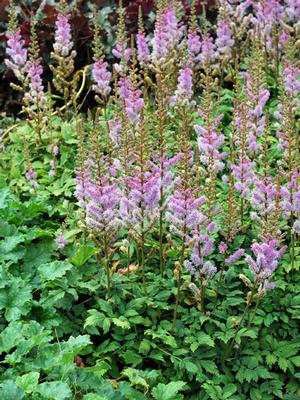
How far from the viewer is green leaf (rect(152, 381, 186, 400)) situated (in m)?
3.45

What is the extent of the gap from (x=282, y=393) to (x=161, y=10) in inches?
114

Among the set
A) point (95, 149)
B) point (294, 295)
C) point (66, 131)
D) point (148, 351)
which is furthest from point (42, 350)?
point (66, 131)

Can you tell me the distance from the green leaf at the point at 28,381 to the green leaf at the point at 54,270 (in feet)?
2.62

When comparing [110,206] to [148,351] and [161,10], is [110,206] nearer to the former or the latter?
[148,351]

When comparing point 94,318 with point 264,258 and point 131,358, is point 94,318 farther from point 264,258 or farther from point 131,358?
point 264,258

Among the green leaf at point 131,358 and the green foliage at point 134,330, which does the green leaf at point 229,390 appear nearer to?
the green foliage at point 134,330

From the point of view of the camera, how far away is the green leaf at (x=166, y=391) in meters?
3.45

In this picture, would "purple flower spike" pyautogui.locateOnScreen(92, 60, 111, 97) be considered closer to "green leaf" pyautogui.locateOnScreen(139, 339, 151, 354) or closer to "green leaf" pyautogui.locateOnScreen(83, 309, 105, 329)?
"green leaf" pyautogui.locateOnScreen(83, 309, 105, 329)

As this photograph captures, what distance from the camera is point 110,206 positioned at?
376 cm

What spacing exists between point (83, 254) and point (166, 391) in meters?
1.06

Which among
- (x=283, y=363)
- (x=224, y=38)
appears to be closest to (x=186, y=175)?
(x=283, y=363)

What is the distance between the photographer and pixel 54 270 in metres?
4.01

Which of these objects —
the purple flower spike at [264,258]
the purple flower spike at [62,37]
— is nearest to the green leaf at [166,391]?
the purple flower spike at [264,258]

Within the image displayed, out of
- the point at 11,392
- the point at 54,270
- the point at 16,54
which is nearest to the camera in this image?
the point at 11,392
